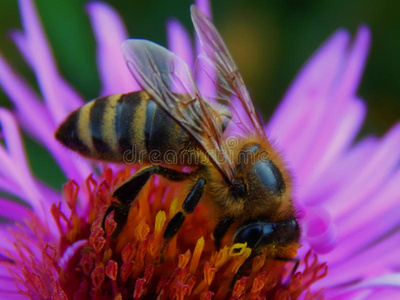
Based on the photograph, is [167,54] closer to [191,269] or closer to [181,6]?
[191,269]

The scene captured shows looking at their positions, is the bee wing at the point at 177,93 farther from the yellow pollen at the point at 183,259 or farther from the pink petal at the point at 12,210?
the pink petal at the point at 12,210

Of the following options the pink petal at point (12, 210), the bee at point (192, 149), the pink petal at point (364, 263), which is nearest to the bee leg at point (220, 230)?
the bee at point (192, 149)

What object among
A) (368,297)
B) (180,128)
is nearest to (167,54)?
(180,128)

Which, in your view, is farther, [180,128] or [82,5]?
[82,5]

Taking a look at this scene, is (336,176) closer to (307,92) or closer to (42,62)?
(307,92)

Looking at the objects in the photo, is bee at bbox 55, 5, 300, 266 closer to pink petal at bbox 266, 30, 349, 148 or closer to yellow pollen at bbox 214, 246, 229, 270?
yellow pollen at bbox 214, 246, 229, 270

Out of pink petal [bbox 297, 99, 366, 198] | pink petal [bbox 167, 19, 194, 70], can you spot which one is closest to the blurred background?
pink petal [bbox 167, 19, 194, 70]

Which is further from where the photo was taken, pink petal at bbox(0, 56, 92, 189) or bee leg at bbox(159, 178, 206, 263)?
pink petal at bbox(0, 56, 92, 189)

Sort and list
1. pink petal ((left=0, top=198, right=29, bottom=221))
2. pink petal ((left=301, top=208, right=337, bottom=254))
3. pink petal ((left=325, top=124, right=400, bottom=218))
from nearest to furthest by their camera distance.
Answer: pink petal ((left=301, top=208, right=337, bottom=254)) → pink petal ((left=0, top=198, right=29, bottom=221)) → pink petal ((left=325, top=124, right=400, bottom=218))
